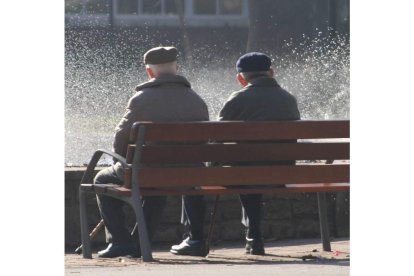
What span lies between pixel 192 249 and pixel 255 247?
0.32 metres

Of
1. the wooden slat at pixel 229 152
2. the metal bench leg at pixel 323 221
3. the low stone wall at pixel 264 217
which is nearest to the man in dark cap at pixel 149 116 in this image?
the wooden slat at pixel 229 152

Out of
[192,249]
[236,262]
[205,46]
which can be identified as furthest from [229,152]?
[205,46]

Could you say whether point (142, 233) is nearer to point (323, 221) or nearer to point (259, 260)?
point (259, 260)

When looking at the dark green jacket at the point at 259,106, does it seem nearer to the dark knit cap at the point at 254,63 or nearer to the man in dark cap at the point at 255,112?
the man in dark cap at the point at 255,112

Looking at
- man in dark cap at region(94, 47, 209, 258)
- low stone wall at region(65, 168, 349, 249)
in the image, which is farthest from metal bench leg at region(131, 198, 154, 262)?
low stone wall at region(65, 168, 349, 249)

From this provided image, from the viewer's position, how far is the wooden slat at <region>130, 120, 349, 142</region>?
794 centimetres

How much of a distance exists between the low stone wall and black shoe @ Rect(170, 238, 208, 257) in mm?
891

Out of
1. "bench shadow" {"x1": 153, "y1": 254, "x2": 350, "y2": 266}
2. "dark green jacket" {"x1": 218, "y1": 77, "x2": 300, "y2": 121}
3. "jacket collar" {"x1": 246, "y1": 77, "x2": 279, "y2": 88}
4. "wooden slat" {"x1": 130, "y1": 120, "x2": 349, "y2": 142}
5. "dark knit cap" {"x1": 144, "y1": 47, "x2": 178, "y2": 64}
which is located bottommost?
"bench shadow" {"x1": 153, "y1": 254, "x2": 350, "y2": 266}

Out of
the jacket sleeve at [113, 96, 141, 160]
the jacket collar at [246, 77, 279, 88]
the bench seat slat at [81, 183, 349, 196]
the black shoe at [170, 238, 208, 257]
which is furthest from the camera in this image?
the jacket collar at [246, 77, 279, 88]

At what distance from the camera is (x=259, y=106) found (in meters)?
8.77

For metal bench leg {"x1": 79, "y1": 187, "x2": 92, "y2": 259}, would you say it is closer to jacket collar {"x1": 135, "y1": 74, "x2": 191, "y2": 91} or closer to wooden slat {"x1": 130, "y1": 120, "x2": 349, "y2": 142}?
jacket collar {"x1": 135, "y1": 74, "x2": 191, "y2": 91}

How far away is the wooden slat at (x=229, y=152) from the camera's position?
26.5 ft

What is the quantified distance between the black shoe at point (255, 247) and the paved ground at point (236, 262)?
0.15 feet
